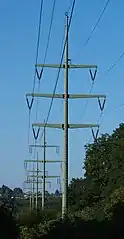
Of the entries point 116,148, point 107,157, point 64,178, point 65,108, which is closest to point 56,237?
point 64,178

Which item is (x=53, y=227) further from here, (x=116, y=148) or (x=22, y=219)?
(x=116, y=148)

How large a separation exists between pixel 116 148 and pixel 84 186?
66.8ft

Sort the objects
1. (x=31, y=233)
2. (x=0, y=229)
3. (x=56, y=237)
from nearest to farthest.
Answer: (x=0, y=229)
(x=56, y=237)
(x=31, y=233)

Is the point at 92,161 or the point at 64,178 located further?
the point at 92,161

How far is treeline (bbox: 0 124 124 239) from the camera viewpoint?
23.5 m

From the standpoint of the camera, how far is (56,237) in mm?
23062

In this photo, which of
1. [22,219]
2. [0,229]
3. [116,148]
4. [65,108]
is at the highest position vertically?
[116,148]

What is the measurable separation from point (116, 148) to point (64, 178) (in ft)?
138

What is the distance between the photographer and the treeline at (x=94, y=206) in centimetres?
2353

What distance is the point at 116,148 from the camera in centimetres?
7056

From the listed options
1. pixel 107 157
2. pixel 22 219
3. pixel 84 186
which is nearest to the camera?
pixel 22 219

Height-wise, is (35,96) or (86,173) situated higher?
(86,173)

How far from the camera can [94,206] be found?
61.3 m

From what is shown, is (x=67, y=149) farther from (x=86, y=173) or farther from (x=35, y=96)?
(x=86, y=173)
